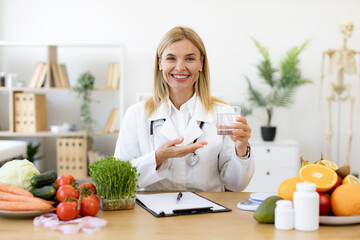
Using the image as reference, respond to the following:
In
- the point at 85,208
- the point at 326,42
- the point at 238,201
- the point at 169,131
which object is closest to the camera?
the point at 85,208

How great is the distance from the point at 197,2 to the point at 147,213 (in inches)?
161

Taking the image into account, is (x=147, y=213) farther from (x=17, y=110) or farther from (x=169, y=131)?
(x=17, y=110)

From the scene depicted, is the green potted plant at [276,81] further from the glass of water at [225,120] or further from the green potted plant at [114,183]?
the green potted plant at [114,183]

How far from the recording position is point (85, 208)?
5.41 ft

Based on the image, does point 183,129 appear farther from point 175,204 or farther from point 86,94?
point 86,94

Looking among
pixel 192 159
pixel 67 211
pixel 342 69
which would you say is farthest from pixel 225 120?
pixel 342 69

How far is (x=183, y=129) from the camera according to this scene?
2.43m

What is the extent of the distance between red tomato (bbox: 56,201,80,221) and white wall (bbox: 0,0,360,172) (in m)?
3.89

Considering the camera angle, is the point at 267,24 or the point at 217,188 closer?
the point at 217,188

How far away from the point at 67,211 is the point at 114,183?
23 cm

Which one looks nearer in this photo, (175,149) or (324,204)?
(324,204)

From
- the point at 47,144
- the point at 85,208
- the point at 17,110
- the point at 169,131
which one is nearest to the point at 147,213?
the point at 85,208

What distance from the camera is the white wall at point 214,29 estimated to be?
5.38m

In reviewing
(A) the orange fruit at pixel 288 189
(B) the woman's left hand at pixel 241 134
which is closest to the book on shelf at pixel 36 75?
(B) the woman's left hand at pixel 241 134
